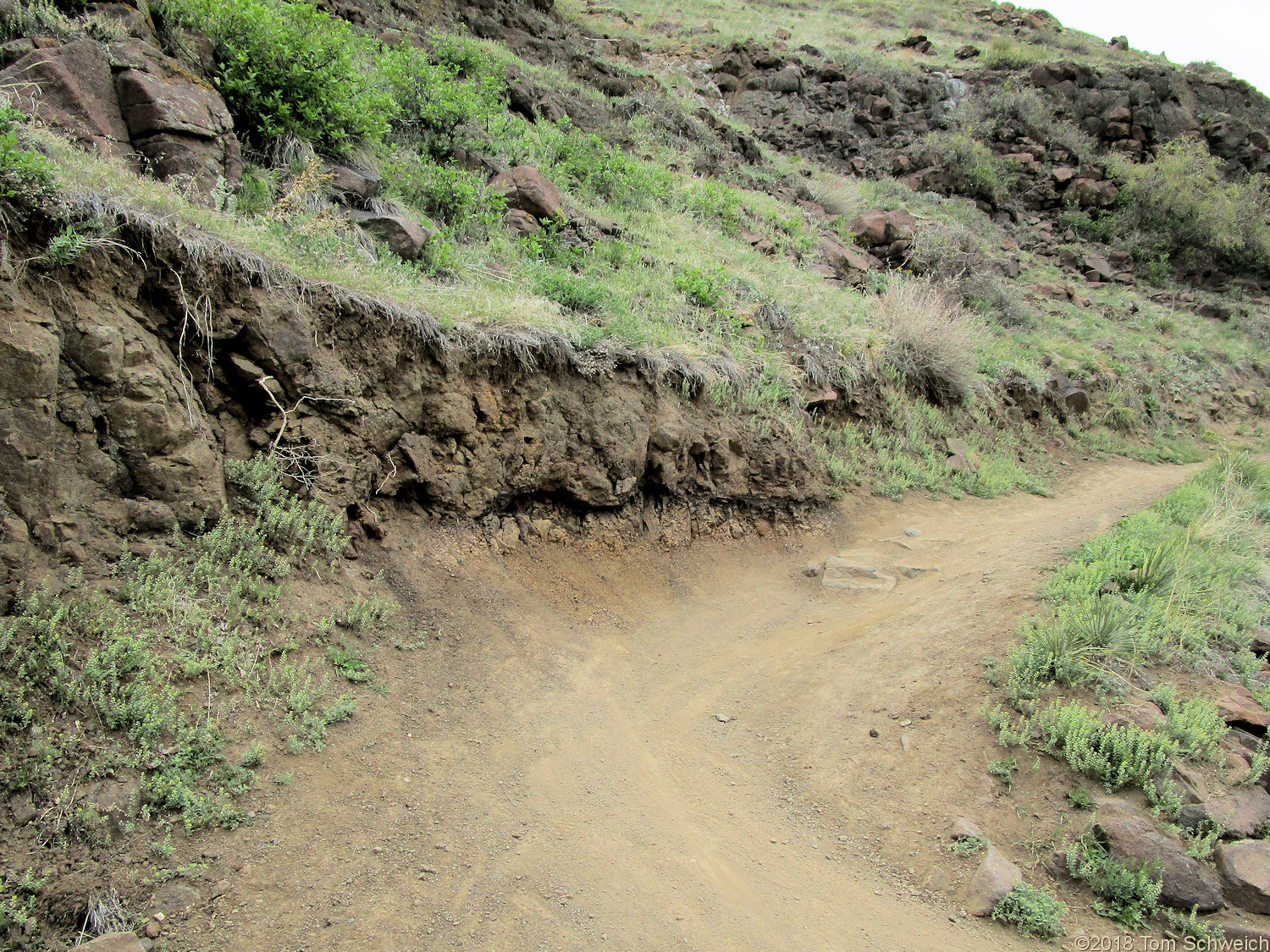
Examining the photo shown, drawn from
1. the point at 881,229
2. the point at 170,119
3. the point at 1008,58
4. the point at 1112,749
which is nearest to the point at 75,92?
the point at 170,119

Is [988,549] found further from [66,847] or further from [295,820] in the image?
[66,847]

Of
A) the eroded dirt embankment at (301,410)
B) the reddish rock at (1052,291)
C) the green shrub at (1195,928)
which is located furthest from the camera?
the reddish rock at (1052,291)

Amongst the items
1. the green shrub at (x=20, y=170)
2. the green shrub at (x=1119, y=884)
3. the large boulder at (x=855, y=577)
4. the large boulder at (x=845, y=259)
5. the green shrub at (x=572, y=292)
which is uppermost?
the large boulder at (x=845, y=259)

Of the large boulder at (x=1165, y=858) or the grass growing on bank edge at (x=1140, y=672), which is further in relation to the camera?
the grass growing on bank edge at (x=1140, y=672)

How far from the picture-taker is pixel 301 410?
16.4ft

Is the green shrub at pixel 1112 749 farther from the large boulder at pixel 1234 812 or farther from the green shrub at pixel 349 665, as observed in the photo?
the green shrub at pixel 349 665

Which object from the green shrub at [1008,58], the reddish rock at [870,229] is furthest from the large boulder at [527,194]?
the green shrub at [1008,58]

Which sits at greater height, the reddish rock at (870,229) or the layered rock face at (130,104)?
the reddish rock at (870,229)

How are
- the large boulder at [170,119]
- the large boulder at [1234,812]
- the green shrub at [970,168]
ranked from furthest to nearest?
the green shrub at [970,168] → the large boulder at [170,119] → the large boulder at [1234,812]

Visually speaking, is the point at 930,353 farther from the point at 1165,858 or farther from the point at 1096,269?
the point at 1096,269

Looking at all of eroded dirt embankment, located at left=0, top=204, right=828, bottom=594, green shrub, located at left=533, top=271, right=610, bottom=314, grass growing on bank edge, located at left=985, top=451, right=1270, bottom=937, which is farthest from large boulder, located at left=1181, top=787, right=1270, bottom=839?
green shrub, located at left=533, top=271, right=610, bottom=314

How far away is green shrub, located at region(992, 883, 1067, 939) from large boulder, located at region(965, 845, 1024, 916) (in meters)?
0.03

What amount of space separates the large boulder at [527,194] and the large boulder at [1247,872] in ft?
28.3

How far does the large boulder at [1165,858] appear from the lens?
10.8ft
